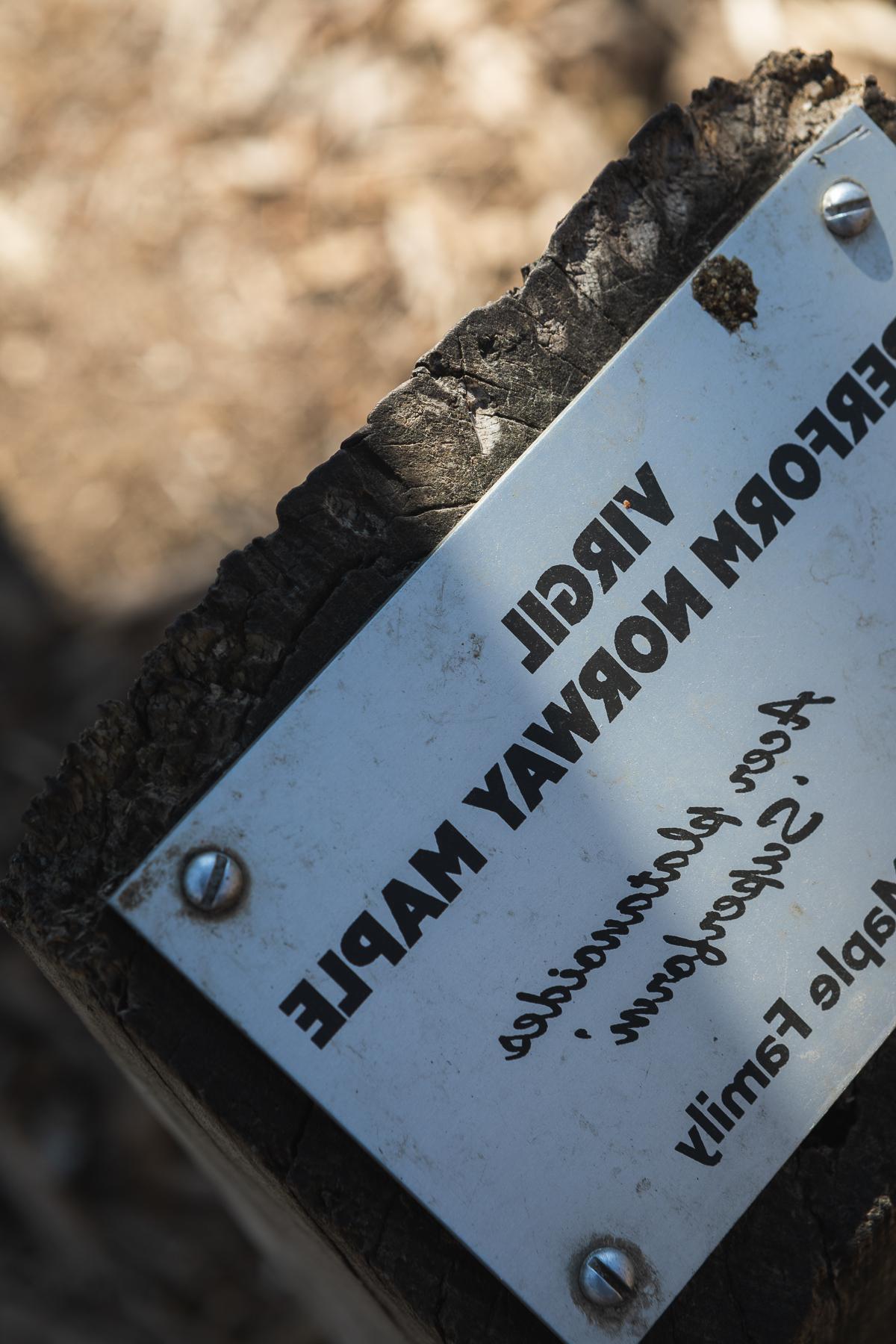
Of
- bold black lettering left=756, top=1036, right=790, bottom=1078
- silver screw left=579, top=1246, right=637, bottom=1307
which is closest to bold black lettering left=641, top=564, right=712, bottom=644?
bold black lettering left=756, top=1036, right=790, bottom=1078

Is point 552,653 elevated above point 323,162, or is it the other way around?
point 323,162

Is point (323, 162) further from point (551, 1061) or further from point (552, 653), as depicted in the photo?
point (551, 1061)

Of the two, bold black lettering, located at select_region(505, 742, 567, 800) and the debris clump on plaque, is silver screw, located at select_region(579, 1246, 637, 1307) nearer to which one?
bold black lettering, located at select_region(505, 742, 567, 800)

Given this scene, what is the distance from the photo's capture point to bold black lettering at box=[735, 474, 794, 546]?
99 centimetres

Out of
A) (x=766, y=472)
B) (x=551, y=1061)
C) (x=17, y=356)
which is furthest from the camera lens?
(x=17, y=356)

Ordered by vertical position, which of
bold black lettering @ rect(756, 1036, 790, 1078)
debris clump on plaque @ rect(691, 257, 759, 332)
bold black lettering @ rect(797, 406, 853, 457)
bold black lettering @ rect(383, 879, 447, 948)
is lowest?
bold black lettering @ rect(383, 879, 447, 948)

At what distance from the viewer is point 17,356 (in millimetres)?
2490

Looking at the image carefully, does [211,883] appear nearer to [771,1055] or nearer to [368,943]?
[368,943]

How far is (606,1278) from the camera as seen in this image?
87 cm

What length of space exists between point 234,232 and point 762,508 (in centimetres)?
192

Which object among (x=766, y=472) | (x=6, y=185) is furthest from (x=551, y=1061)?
(x=6, y=185)

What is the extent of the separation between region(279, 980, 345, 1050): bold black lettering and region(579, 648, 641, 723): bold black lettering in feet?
1.06

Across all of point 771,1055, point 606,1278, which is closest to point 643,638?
point 771,1055

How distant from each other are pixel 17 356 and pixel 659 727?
205cm
